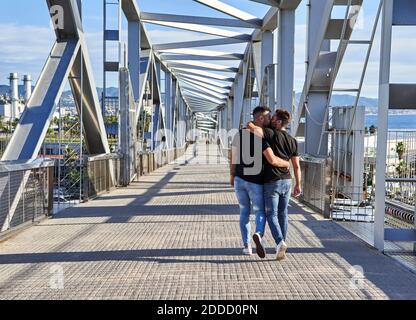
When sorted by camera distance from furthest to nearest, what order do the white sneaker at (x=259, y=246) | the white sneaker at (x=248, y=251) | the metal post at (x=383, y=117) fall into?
the metal post at (x=383, y=117), the white sneaker at (x=248, y=251), the white sneaker at (x=259, y=246)

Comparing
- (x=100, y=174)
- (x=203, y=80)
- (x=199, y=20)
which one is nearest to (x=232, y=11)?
(x=199, y=20)

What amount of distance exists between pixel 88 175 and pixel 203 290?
704 cm

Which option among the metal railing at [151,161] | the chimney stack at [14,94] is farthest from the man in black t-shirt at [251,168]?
the metal railing at [151,161]

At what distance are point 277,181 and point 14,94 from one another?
628 centimetres

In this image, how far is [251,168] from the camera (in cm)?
591

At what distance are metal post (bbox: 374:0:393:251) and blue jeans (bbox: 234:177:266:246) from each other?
136 centimetres

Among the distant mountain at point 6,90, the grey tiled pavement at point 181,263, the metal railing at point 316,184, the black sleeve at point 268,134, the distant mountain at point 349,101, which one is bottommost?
the grey tiled pavement at point 181,263

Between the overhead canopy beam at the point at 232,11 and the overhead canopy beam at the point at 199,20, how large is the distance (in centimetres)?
17

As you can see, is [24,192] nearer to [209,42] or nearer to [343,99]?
[343,99]

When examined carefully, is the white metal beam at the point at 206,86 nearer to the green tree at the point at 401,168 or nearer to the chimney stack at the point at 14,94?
the chimney stack at the point at 14,94

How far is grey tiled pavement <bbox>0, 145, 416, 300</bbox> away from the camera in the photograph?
15.0 ft

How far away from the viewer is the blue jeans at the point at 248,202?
5.86 metres

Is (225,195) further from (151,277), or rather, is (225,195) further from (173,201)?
(151,277)

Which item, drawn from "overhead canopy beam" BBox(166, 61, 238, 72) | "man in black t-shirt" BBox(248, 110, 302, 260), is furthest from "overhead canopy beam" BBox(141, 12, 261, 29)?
"man in black t-shirt" BBox(248, 110, 302, 260)
